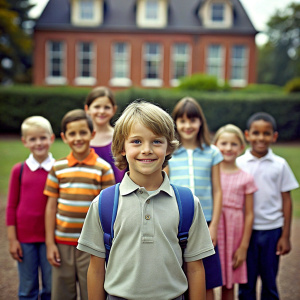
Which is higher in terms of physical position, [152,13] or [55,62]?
[152,13]

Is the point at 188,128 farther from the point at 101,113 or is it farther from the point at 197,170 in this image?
the point at 101,113

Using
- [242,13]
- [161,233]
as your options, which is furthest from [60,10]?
[161,233]

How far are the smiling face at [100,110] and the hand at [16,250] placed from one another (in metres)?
1.18

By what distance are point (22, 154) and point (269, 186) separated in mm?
11343

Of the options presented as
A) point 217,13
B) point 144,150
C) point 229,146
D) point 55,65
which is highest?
point 217,13

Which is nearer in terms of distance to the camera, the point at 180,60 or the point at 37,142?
the point at 37,142

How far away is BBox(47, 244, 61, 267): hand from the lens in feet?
9.46

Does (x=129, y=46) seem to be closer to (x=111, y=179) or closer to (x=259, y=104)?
(x=259, y=104)

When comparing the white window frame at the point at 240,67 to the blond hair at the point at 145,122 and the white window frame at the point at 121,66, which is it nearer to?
the white window frame at the point at 121,66

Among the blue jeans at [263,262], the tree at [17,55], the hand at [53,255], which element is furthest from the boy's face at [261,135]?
the tree at [17,55]

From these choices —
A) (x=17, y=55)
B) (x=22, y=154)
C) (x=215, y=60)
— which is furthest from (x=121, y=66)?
(x=17, y=55)

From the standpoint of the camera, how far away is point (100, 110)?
3.44m

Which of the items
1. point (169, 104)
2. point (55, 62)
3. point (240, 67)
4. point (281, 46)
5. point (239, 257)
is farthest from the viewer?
point (281, 46)

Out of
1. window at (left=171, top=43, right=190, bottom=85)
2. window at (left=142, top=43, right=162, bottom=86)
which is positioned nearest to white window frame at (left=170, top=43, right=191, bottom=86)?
window at (left=171, top=43, right=190, bottom=85)
